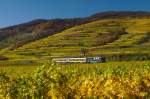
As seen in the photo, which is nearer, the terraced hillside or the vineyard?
the vineyard

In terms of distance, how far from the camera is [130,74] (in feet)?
133

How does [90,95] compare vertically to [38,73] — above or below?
below

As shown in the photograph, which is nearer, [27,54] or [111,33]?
[27,54]

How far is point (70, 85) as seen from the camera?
118 ft

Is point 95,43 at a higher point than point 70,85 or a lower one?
lower

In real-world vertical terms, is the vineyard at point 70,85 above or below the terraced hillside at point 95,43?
above

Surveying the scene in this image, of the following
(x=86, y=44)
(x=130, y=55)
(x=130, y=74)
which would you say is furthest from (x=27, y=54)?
(x=130, y=74)

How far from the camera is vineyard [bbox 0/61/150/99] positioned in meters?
32.7

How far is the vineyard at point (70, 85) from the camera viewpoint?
3269 cm

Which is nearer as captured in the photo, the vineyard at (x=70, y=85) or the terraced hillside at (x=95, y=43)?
the vineyard at (x=70, y=85)

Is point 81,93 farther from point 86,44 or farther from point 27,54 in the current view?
point 86,44

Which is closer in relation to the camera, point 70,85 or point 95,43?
point 70,85

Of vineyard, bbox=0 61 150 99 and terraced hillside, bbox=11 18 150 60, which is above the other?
vineyard, bbox=0 61 150 99

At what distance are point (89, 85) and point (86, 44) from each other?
133 m
